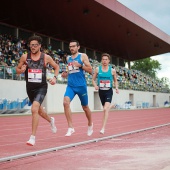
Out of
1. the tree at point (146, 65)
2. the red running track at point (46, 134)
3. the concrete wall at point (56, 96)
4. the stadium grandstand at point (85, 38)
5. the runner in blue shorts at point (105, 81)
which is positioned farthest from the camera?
the tree at point (146, 65)

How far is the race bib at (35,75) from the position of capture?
22.1 feet

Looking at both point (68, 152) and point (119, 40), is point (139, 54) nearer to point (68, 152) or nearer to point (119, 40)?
point (119, 40)

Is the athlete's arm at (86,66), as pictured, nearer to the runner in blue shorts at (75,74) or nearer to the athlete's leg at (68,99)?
the runner in blue shorts at (75,74)

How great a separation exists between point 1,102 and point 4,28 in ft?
36.7

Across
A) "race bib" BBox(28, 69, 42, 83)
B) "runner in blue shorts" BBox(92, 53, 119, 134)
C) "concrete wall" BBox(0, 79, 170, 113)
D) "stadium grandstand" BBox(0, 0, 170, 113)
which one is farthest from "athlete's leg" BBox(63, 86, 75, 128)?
"concrete wall" BBox(0, 79, 170, 113)

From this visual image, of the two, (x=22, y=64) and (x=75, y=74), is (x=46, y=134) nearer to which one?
(x=75, y=74)

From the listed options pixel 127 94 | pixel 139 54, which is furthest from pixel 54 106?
pixel 139 54

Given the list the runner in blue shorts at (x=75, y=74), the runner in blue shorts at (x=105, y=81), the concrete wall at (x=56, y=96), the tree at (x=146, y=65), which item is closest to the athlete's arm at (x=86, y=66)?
the runner in blue shorts at (x=75, y=74)

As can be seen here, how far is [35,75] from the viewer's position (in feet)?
22.1

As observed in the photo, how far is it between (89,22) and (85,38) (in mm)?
5675

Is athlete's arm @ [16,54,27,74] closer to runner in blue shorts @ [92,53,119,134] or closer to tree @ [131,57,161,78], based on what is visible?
runner in blue shorts @ [92,53,119,134]

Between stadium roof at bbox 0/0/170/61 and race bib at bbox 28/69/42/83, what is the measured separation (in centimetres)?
2017

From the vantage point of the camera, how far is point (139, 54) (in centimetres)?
5091

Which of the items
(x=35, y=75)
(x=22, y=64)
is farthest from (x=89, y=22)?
(x=35, y=75)
